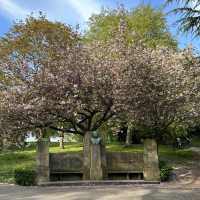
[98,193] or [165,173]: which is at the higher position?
[165,173]

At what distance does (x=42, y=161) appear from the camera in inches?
800

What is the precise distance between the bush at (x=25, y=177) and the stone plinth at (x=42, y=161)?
0.92ft

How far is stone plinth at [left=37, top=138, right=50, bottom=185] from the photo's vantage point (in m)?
20.0

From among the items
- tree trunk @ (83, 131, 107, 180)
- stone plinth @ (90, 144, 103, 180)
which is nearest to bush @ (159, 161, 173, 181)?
tree trunk @ (83, 131, 107, 180)

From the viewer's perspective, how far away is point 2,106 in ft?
69.9

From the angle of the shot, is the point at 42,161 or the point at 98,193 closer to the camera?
the point at 98,193

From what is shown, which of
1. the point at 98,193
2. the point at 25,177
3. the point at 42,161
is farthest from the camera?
the point at 42,161

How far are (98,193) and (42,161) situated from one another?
451 cm

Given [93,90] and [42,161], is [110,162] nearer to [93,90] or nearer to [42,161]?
[42,161]

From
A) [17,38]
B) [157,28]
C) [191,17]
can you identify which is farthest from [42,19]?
[191,17]

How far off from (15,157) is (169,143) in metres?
14.2

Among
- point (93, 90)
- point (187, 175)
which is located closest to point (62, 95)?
point (93, 90)

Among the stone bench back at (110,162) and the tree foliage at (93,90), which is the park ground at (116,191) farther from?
the tree foliage at (93,90)

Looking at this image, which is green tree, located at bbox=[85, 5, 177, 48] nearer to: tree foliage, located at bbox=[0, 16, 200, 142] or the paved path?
tree foliage, located at bbox=[0, 16, 200, 142]
